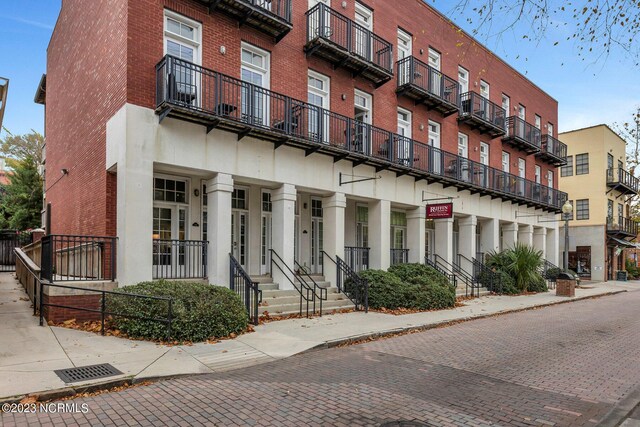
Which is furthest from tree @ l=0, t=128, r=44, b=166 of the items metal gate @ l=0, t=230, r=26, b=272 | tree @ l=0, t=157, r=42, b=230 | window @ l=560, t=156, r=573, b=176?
window @ l=560, t=156, r=573, b=176

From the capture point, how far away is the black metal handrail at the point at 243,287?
10086 mm

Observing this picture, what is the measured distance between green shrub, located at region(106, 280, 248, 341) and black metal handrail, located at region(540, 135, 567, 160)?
968 inches

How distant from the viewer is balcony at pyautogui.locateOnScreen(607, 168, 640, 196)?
3472 cm

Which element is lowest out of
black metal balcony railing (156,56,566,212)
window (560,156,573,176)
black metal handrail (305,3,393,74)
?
black metal balcony railing (156,56,566,212)

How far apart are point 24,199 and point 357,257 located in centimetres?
2423

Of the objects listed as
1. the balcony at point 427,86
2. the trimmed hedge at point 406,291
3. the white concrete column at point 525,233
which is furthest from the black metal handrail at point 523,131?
the trimmed hedge at point 406,291

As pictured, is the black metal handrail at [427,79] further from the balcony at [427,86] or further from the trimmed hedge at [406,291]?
the trimmed hedge at [406,291]

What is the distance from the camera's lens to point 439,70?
20438 millimetres

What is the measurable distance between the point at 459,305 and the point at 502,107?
14522 millimetres

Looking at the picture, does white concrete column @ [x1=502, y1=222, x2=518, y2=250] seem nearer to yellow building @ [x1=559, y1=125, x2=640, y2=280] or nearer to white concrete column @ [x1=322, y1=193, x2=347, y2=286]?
yellow building @ [x1=559, y1=125, x2=640, y2=280]

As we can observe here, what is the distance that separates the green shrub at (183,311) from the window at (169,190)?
10.4 ft

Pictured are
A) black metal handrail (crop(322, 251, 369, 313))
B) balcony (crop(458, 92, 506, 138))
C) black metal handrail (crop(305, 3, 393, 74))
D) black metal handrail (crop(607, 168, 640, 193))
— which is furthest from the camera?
black metal handrail (crop(607, 168, 640, 193))

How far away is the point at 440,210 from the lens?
17031 millimetres

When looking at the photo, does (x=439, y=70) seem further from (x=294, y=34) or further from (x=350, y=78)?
(x=294, y=34)
